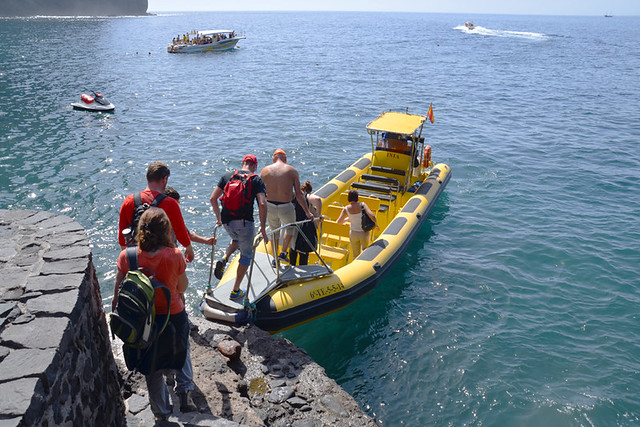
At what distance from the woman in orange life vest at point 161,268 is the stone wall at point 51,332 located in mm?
353

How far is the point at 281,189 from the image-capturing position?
7.52 m

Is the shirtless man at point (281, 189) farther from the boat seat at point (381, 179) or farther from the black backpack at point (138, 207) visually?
the boat seat at point (381, 179)

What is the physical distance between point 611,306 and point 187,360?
8732 millimetres

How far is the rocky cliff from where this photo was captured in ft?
332

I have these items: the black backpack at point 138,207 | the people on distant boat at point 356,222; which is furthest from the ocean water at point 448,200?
the black backpack at point 138,207

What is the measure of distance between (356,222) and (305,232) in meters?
1.53

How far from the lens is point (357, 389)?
7.61 metres

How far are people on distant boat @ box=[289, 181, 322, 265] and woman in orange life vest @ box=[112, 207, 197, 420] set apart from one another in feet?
12.0

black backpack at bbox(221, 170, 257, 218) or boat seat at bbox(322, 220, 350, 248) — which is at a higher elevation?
black backpack at bbox(221, 170, 257, 218)

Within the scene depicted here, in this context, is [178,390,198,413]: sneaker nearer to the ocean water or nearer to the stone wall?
the stone wall

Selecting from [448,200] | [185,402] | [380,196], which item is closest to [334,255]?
[380,196]

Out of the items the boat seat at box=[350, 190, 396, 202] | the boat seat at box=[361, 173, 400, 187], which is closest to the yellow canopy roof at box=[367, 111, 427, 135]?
the boat seat at box=[361, 173, 400, 187]

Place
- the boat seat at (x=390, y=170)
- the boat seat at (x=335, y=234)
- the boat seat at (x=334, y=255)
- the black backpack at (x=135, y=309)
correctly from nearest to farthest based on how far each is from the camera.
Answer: the black backpack at (x=135, y=309) → the boat seat at (x=334, y=255) → the boat seat at (x=335, y=234) → the boat seat at (x=390, y=170)

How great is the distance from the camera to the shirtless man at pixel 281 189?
741 cm
